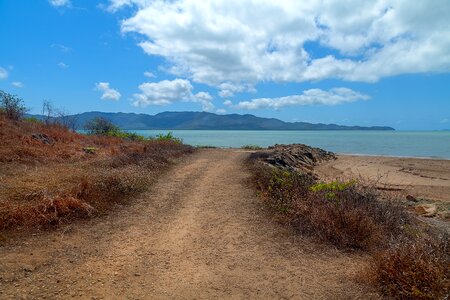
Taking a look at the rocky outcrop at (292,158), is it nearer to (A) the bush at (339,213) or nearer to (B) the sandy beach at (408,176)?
(B) the sandy beach at (408,176)

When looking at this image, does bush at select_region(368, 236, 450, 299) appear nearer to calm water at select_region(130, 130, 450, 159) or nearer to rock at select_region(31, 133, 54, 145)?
rock at select_region(31, 133, 54, 145)

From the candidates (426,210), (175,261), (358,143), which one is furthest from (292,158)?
(358,143)

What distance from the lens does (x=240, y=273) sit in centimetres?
528

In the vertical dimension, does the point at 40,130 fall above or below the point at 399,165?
above

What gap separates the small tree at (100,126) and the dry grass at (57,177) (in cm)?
1145

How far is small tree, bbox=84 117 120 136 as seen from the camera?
2788 cm

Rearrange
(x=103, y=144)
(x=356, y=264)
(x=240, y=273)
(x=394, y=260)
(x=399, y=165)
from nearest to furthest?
1. (x=394, y=260)
2. (x=240, y=273)
3. (x=356, y=264)
4. (x=103, y=144)
5. (x=399, y=165)

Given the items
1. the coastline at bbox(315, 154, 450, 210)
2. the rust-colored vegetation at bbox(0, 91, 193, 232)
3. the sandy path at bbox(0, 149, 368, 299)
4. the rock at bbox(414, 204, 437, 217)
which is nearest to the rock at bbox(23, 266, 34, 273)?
the sandy path at bbox(0, 149, 368, 299)

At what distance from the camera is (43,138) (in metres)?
14.7

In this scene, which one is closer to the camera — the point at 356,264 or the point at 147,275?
the point at 147,275

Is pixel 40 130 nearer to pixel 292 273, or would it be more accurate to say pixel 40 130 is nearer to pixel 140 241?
pixel 140 241

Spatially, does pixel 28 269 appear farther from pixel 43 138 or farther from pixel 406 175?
pixel 406 175

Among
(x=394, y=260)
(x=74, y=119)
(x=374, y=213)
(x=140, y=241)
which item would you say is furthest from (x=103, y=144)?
(x=394, y=260)

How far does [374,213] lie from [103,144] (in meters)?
14.2
